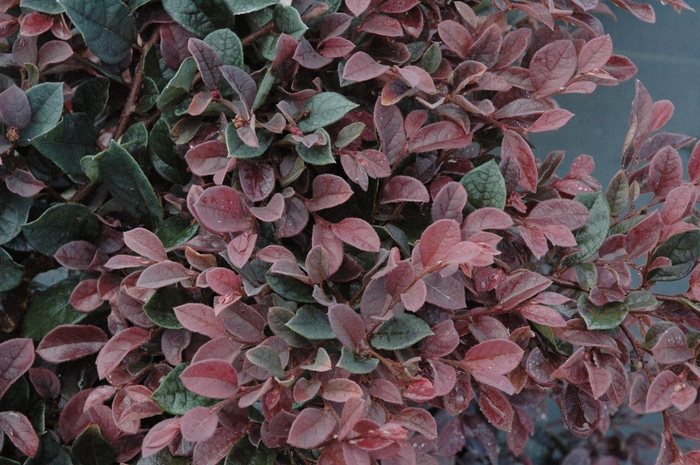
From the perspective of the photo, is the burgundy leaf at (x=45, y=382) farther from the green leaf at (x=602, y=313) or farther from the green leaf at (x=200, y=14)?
the green leaf at (x=602, y=313)

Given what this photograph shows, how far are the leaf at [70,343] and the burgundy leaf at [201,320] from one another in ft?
0.72

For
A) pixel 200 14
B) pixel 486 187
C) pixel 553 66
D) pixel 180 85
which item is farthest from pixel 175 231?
pixel 553 66

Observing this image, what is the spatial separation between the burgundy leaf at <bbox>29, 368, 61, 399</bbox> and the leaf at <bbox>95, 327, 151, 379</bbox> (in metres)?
0.16

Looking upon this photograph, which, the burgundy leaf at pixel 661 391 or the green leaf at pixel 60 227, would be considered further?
the green leaf at pixel 60 227

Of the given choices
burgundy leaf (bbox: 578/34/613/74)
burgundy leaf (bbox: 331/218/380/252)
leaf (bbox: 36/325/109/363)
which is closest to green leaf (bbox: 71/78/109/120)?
leaf (bbox: 36/325/109/363)

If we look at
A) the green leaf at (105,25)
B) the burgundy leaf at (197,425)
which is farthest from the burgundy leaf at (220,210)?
the green leaf at (105,25)

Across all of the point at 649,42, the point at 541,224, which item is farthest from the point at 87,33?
the point at 649,42

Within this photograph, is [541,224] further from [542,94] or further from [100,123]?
[100,123]

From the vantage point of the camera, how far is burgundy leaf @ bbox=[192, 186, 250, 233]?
69 cm

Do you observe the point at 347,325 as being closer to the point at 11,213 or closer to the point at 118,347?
the point at 118,347

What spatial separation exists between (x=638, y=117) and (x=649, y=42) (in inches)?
47.0

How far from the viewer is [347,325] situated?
25.4 inches

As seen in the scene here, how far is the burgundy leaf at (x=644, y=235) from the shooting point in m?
0.76

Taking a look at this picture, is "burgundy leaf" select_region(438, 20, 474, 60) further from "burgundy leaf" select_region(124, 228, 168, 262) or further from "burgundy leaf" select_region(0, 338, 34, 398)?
"burgundy leaf" select_region(0, 338, 34, 398)
